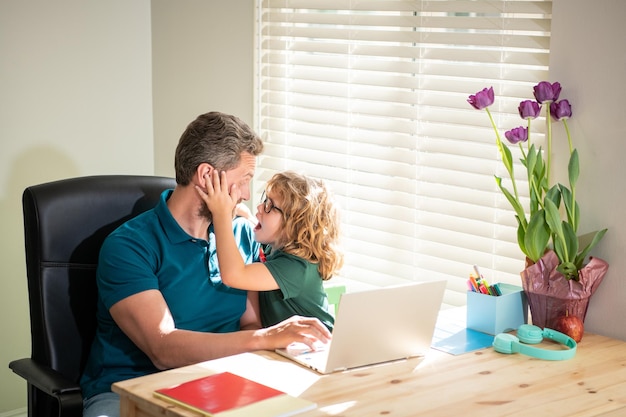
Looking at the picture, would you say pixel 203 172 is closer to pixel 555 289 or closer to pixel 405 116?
pixel 405 116

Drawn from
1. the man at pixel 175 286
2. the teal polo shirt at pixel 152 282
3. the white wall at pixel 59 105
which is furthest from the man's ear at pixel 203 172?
the white wall at pixel 59 105

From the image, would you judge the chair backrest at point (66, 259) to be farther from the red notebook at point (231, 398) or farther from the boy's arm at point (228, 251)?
the red notebook at point (231, 398)

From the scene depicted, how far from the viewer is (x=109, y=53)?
342cm

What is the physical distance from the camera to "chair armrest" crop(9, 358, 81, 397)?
1.95m

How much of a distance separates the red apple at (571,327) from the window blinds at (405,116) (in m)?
0.35

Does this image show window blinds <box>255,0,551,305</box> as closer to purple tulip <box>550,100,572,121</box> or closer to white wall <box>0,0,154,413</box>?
purple tulip <box>550,100,572,121</box>

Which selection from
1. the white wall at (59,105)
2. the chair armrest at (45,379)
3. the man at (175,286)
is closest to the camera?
the chair armrest at (45,379)

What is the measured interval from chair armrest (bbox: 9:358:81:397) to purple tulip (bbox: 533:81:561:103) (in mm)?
1302

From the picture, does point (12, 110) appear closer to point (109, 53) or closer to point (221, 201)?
point (109, 53)

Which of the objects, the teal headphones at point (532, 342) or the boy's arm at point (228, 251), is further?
the boy's arm at point (228, 251)

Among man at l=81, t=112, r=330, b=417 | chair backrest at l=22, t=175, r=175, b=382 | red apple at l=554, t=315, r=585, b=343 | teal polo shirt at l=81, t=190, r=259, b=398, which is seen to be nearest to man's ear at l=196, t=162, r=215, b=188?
man at l=81, t=112, r=330, b=417

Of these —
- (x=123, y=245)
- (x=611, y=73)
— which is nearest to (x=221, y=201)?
(x=123, y=245)

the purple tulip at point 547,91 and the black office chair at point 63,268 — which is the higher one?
the purple tulip at point 547,91

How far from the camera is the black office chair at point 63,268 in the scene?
2.16 metres
